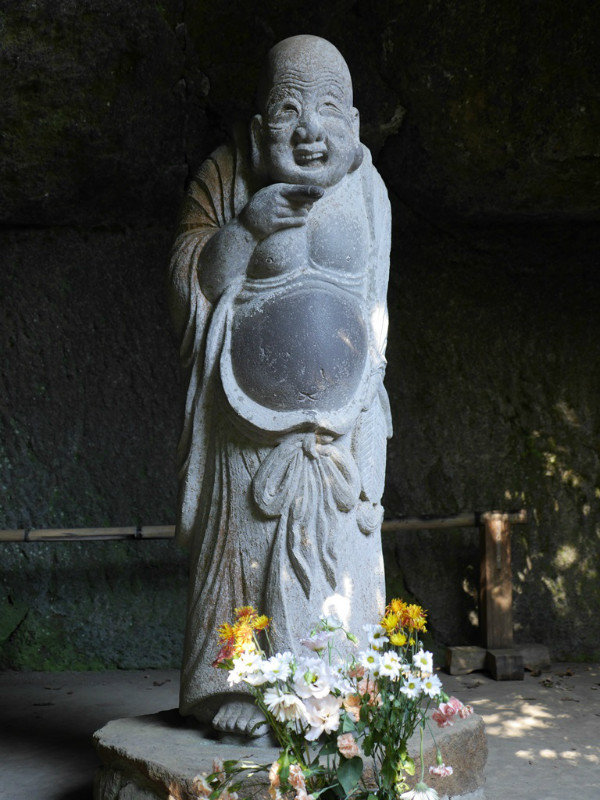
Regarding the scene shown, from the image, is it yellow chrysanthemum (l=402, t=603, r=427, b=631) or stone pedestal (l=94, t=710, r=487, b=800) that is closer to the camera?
yellow chrysanthemum (l=402, t=603, r=427, b=631)

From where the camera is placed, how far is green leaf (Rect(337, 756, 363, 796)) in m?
2.15

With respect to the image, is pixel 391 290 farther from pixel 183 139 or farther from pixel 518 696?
pixel 518 696

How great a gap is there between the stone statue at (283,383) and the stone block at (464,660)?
7.53 ft

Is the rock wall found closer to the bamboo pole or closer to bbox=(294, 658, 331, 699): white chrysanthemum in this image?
the bamboo pole

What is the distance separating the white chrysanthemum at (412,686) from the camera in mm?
2162

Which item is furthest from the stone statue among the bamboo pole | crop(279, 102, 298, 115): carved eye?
the bamboo pole

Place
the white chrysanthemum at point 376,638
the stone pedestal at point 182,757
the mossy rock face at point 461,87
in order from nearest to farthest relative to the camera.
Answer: the white chrysanthemum at point 376,638, the stone pedestal at point 182,757, the mossy rock face at point 461,87

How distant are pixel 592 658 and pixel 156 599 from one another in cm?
249

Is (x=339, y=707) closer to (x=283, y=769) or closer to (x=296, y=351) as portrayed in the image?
(x=283, y=769)

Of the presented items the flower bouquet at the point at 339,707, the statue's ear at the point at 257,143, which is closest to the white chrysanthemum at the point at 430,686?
the flower bouquet at the point at 339,707

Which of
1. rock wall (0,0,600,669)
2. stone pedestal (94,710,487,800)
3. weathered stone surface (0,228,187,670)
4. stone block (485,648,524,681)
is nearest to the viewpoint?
stone pedestal (94,710,487,800)

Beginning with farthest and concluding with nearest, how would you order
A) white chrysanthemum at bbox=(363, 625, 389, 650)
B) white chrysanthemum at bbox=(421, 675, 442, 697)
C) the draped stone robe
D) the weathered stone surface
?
the weathered stone surface, the draped stone robe, white chrysanthemum at bbox=(363, 625, 389, 650), white chrysanthemum at bbox=(421, 675, 442, 697)

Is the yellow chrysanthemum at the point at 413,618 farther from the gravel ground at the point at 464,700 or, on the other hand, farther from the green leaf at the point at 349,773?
the gravel ground at the point at 464,700

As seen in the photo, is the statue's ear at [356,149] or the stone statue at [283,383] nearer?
the stone statue at [283,383]
